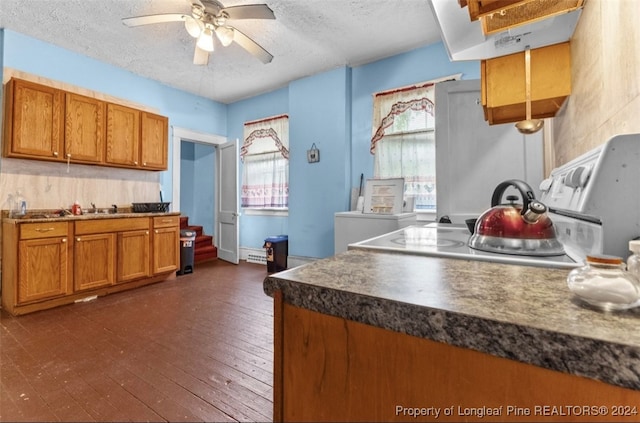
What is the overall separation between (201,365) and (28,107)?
302 cm

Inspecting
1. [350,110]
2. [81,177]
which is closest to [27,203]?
[81,177]

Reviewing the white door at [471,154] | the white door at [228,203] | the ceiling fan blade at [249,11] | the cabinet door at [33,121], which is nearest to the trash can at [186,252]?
the white door at [228,203]

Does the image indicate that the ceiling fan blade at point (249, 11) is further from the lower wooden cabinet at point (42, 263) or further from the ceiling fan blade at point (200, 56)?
the lower wooden cabinet at point (42, 263)

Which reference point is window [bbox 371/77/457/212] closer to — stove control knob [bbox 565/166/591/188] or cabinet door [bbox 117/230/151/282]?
stove control knob [bbox 565/166/591/188]

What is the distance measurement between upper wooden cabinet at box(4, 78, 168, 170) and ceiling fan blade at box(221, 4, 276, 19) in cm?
201

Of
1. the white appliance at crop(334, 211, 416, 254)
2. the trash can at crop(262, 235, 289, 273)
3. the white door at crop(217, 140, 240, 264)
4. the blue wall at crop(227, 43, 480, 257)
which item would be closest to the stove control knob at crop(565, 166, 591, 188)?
the white appliance at crop(334, 211, 416, 254)

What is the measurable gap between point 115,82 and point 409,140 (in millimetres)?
3832

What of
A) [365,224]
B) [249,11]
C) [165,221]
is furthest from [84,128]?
[365,224]

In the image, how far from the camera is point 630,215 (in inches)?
25.1

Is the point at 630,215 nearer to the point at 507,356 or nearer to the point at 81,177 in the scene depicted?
the point at 507,356

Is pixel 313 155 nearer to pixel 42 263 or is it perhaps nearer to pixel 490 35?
pixel 490 35

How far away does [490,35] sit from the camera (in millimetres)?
1297

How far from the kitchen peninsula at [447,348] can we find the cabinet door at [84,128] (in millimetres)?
3622

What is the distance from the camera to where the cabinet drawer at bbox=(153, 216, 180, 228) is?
3.60 meters
